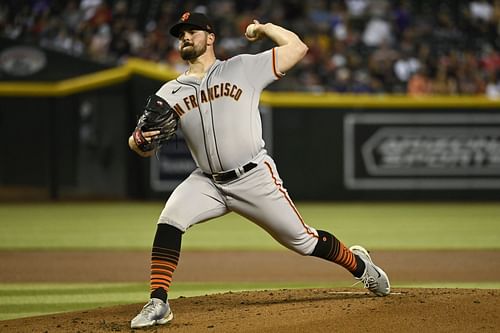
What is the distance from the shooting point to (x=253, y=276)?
708 cm

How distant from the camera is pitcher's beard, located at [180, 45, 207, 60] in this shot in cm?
468

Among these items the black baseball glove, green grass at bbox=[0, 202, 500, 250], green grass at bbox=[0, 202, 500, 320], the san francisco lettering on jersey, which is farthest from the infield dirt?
green grass at bbox=[0, 202, 500, 250]

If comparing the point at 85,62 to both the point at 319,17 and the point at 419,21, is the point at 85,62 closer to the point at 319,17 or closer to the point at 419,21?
the point at 319,17

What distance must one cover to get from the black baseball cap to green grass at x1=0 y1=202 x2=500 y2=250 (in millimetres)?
4608

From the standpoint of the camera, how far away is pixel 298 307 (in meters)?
4.75

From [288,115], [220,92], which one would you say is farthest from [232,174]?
[288,115]

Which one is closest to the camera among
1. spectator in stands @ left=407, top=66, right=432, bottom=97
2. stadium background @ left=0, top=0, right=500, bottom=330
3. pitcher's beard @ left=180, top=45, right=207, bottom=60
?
pitcher's beard @ left=180, top=45, right=207, bottom=60

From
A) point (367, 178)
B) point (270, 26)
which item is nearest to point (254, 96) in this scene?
point (270, 26)

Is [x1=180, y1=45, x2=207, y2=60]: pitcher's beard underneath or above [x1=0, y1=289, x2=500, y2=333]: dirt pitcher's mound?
above

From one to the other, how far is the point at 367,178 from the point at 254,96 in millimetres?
9765

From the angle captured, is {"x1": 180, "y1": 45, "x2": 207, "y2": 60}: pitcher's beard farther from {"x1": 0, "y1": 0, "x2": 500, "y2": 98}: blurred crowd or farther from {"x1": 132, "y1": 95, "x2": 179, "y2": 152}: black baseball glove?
{"x1": 0, "y1": 0, "x2": 500, "y2": 98}: blurred crowd

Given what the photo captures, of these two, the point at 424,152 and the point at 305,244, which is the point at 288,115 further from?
the point at 305,244

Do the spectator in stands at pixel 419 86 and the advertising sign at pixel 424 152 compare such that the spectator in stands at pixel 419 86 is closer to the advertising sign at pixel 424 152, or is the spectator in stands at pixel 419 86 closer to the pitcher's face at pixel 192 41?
the advertising sign at pixel 424 152

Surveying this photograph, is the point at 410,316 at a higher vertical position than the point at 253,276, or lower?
higher
